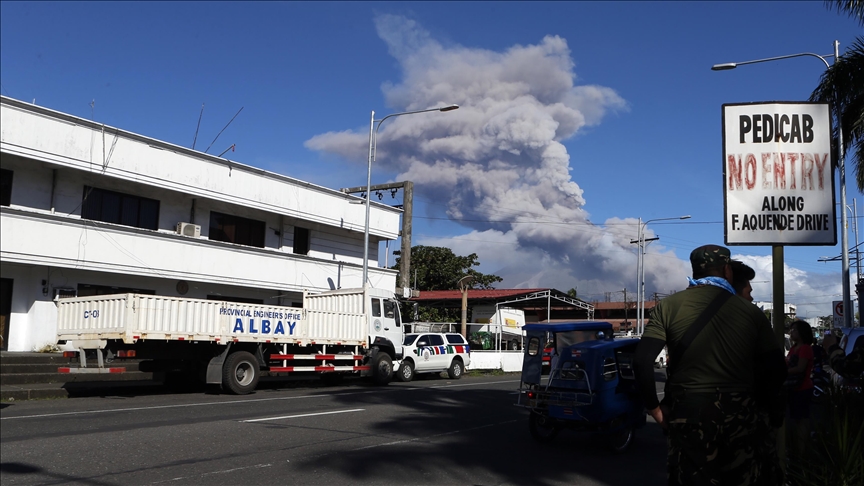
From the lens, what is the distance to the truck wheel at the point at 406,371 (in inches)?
981

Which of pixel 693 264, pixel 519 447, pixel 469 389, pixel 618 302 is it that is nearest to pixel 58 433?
pixel 519 447

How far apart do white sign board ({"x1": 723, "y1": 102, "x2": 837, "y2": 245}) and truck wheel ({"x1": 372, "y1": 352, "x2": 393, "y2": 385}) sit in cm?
1821

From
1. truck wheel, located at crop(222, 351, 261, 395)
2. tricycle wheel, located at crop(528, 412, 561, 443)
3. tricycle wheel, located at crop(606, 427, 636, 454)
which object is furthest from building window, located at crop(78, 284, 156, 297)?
tricycle wheel, located at crop(606, 427, 636, 454)

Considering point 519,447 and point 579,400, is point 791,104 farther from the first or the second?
point 519,447

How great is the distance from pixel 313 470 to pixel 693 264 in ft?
17.4

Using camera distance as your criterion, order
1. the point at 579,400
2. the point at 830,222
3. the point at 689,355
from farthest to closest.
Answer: the point at 579,400, the point at 830,222, the point at 689,355

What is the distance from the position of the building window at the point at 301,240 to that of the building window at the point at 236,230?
189 cm

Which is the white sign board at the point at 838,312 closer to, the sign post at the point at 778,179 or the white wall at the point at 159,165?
the white wall at the point at 159,165

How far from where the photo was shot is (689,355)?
13.5ft

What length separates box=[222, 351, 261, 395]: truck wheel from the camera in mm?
18078

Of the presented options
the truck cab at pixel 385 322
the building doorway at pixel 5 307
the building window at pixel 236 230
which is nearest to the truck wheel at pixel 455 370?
the truck cab at pixel 385 322

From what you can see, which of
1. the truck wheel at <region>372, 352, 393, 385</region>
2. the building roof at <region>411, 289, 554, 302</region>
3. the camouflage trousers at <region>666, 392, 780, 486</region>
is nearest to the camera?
the camouflage trousers at <region>666, 392, 780, 486</region>

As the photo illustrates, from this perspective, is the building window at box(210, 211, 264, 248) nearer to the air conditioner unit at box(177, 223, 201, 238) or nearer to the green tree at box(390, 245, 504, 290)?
the air conditioner unit at box(177, 223, 201, 238)

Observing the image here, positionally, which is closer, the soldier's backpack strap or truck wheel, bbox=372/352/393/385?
the soldier's backpack strap
